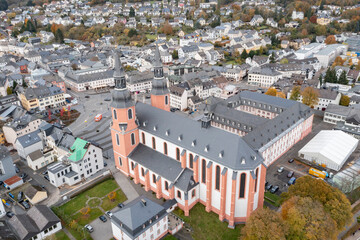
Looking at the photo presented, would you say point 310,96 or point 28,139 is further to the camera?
point 310,96

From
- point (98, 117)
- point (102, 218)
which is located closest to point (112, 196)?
point (102, 218)

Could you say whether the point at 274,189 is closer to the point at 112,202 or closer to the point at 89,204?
the point at 112,202

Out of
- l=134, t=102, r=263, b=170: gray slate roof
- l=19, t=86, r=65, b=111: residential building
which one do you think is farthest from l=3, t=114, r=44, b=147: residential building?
l=134, t=102, r=263, b=170: gray slate roof

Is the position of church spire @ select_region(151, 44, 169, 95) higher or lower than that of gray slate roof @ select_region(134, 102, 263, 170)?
higher

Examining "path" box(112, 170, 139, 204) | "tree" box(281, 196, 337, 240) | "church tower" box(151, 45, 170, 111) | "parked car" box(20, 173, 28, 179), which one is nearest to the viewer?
"tree" box(281, 196, 337, 240)

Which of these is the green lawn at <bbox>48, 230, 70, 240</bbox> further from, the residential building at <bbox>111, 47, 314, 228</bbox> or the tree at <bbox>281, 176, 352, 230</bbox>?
the tree at <bbox>281, 176, 352, 230</bbox>

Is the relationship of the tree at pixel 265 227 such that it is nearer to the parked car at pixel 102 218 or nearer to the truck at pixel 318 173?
the parked car at pixel 102 218
